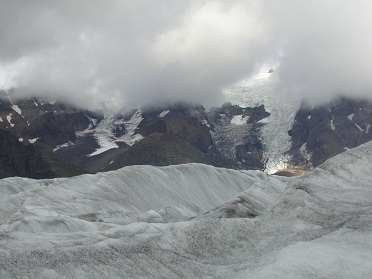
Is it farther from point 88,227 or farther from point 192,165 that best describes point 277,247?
point 192,165

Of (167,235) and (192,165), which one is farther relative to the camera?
(192,165)

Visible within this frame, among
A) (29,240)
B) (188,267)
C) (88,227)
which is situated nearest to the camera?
(188,267)

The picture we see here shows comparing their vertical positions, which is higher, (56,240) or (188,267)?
(56,240)

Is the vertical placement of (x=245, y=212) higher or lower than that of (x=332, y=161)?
lower

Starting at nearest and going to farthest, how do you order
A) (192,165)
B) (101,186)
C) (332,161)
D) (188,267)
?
(188,267)
(332,161)
(101,186)
(192,165)

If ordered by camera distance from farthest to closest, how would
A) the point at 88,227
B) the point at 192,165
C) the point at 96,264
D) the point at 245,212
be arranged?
the point at 192,165 → the point at 245,212 → the point at 88,227 → the point at 96,264

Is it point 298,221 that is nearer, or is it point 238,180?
point 298,221

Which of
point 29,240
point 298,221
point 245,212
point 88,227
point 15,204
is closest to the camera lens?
point 29,240

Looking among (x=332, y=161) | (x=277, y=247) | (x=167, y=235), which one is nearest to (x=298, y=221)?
(x=277, y=247)

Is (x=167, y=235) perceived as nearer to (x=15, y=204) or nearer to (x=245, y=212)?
(x=245, y=212)

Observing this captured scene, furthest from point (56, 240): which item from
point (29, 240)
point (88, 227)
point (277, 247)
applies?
point (88, 227)
